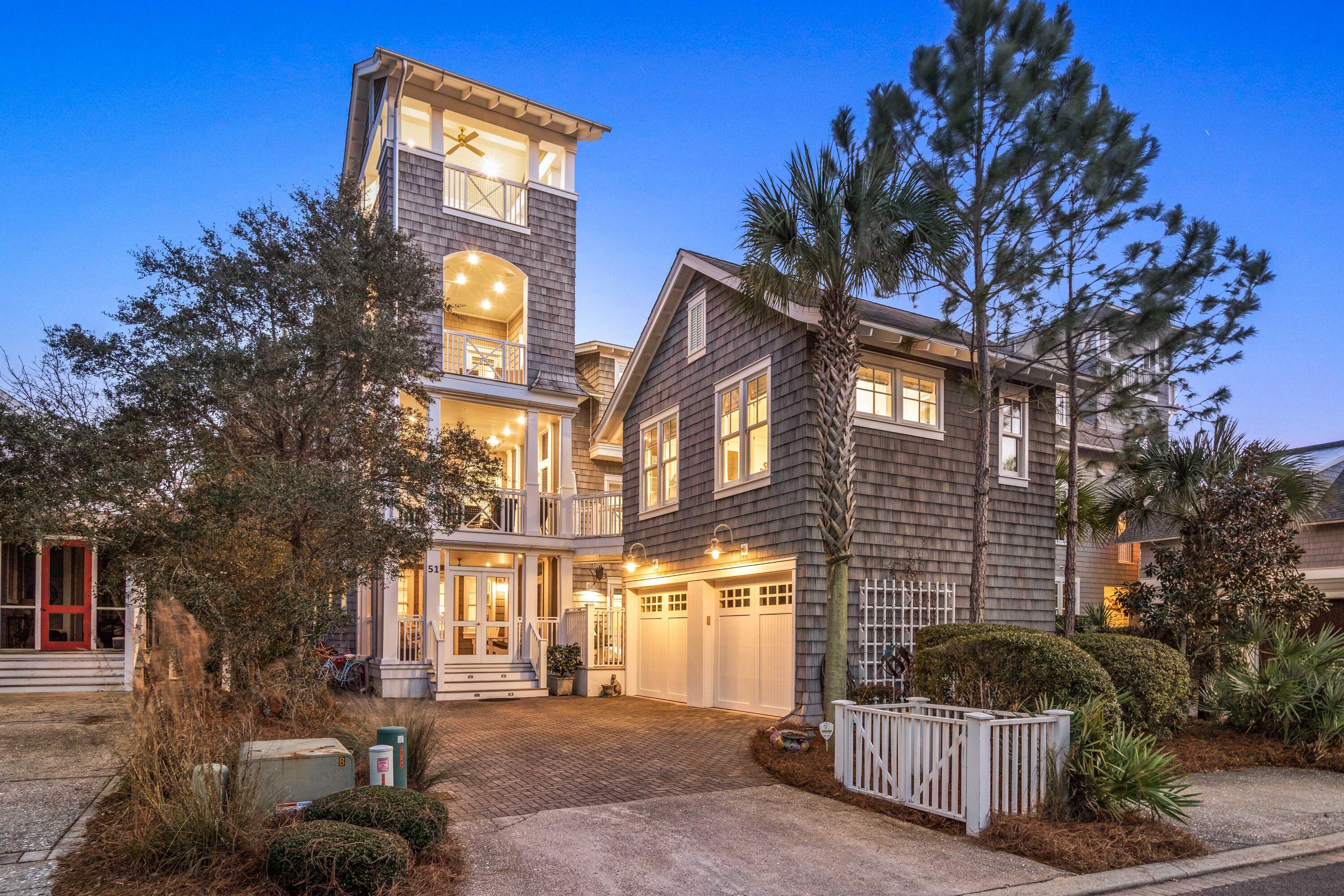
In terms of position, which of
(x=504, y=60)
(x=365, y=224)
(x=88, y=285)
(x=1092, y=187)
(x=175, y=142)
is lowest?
(x=365, y=224)

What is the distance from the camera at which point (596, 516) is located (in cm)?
1858

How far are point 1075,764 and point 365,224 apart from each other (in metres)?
9.77

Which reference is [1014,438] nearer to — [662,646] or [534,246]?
[662,646]

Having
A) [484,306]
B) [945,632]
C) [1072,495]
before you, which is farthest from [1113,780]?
[484,306]

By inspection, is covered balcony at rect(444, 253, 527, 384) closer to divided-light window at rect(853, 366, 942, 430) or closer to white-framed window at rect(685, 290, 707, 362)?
white-framed window at rect(685, 290, 707, 362)

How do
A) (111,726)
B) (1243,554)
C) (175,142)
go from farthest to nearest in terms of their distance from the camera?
(175,142), (1243,554), (111,726)

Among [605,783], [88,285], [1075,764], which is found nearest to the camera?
[1075,764]

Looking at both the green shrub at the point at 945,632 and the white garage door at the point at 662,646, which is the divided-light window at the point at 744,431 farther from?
the green shrub at the point at 945,632

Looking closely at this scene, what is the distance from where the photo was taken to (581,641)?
17047mm

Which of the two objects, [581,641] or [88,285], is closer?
[581,641]

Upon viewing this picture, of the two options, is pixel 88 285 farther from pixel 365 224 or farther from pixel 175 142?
pixel 365 224

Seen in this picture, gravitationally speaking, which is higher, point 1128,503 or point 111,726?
point 1128,503

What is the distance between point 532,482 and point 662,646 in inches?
180

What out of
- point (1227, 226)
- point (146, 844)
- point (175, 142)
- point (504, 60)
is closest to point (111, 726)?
point (146, 844)
